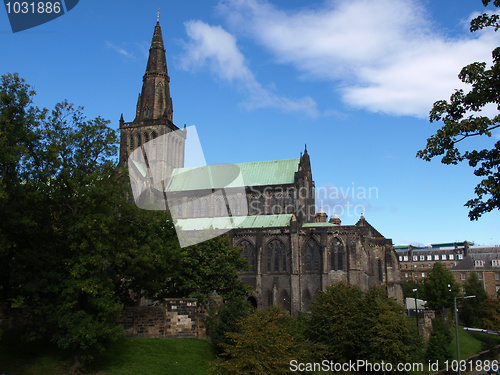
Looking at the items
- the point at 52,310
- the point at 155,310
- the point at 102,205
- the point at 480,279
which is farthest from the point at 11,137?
the point at 480,279

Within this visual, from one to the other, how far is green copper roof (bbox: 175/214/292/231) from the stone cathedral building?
0.43 ft

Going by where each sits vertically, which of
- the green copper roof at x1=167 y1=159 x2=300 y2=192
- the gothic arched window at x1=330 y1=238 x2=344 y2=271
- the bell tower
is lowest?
the gothic arched window at x1=330 y1=238 x2=344 y2=271

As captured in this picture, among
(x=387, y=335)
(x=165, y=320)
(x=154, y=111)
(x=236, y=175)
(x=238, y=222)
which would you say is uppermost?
(x=154, y=111)

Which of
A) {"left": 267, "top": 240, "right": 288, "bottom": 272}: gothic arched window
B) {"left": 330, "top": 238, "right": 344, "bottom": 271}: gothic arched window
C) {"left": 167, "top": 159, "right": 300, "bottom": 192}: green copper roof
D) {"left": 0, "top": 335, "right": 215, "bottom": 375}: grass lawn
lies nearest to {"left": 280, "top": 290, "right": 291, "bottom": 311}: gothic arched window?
{"left": 267, "top": 240, "right": 288, "bottom": 272}: gothic arched window

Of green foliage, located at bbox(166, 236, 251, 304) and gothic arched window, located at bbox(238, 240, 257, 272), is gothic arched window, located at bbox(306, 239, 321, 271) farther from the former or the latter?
green foliage, located at bbox(166, 236, 251, 304)

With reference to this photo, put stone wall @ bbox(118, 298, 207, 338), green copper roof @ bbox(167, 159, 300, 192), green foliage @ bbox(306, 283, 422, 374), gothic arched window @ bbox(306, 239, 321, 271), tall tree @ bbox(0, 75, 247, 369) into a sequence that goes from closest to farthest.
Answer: tall tree @ bbox(0, 75, 247, 369)
stone wall @ bbox(118, 298, 207, 338)
green foliage @ bbox(306, 283, 422, 374)
gothic arched window @ bbox(306, 239, 321, 271)
green copper roof @ bbox(167, 159, 300, 192)

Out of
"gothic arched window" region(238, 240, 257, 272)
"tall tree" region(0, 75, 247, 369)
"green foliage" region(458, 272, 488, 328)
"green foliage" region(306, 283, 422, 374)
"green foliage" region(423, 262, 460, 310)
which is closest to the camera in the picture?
"tall tree" region(0, 75, 247, 369)

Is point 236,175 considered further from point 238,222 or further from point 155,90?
point 155,90

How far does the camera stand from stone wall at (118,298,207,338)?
29.5 metres

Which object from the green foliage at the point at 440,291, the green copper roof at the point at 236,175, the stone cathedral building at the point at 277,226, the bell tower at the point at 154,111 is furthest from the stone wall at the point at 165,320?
the green foliage at the point at 440,291

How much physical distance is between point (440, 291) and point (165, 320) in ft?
176

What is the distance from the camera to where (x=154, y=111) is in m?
75.5

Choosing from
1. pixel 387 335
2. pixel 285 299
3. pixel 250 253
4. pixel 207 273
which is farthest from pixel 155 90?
pixel 387 335

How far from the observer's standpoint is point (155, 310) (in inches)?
1189
